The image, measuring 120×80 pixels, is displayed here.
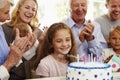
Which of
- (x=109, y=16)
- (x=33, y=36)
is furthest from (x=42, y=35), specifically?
(x=109, y=16)

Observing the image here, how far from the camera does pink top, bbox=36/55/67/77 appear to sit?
3.22 ft

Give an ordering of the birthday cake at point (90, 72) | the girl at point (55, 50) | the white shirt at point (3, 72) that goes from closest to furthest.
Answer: the birthday cake at point (90, 72) < the white shirt at point (3, 72) < the girl at point (55, 50)

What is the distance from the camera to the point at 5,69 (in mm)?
894

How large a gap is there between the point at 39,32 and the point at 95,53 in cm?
27

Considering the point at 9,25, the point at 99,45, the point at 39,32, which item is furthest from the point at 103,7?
the point at 9,25

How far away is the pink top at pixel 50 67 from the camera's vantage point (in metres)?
0.98

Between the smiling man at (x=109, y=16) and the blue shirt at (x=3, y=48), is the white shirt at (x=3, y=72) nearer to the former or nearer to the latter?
the blue shirt at (x=3, y=48)

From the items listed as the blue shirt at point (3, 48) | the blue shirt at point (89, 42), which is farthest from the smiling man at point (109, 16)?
the blue shirt at point (3, 48)

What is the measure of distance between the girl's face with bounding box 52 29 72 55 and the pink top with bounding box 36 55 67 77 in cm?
4

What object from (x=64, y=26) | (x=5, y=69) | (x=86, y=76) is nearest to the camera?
(x=86, y=76)

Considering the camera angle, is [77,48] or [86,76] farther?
[77,48]

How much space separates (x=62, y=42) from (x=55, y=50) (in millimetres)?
46

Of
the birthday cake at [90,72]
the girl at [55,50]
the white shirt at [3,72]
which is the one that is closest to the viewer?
the birthday cake at [90,72]

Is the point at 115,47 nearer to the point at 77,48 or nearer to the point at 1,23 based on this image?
the point at 77,48
